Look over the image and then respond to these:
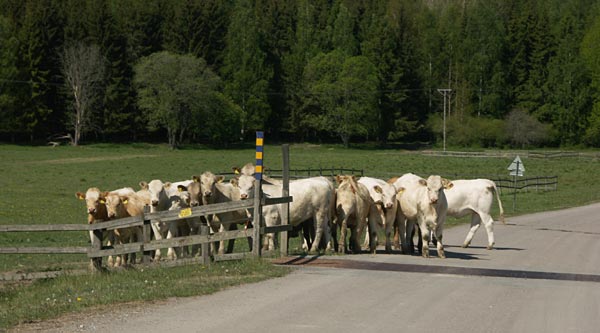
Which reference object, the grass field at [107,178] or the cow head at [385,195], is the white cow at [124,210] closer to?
the grass field at [107,178]

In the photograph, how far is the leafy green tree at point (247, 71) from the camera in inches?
4026

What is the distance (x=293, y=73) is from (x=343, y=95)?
8.75 meters

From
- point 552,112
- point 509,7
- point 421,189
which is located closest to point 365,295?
point 421,189

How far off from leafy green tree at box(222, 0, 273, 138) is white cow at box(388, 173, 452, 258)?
262 feet

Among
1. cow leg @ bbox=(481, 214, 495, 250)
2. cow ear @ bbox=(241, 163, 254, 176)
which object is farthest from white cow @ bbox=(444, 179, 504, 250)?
cow ear @ bbox=(241, 163, 254, 176)

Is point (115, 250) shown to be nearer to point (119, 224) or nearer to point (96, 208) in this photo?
point (119, 224)

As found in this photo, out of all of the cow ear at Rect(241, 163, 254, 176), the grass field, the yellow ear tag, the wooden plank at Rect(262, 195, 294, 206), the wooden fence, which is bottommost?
the grass field

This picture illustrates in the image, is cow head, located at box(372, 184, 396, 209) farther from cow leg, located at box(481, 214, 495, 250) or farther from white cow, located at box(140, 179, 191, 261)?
white cow, located at box(140, 179, 191, 261)

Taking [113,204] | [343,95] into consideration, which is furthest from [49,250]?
[343,95]

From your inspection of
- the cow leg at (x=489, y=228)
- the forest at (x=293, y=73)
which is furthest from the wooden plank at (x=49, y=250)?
the forest at (x=293, y=73)

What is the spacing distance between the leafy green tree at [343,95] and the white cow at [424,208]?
80807mm

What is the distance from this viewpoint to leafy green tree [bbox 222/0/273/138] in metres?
102

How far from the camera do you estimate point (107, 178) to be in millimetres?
51875

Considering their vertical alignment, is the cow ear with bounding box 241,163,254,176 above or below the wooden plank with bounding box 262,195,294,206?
above
